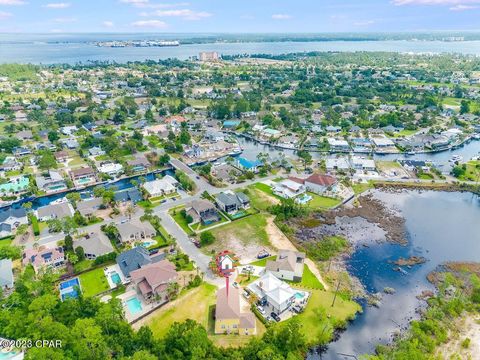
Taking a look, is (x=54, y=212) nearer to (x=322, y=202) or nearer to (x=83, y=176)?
(x=83, y=176)

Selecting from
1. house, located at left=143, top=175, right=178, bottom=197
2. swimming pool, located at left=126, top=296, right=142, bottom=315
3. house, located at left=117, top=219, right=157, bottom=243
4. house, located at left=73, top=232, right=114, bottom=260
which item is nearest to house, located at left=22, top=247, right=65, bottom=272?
house, located at left=73, top=232, right=114, bottom=260

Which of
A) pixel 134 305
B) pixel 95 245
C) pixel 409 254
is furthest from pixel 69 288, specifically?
pixel 409 254

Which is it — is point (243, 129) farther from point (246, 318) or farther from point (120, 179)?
point (246, 318)

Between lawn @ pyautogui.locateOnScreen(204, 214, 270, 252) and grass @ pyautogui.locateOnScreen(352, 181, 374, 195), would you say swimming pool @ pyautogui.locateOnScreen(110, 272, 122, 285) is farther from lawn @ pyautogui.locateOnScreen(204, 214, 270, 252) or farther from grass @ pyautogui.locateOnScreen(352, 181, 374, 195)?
grass @ pyautogui.locateOnScreen(352, 181, 374, 195)

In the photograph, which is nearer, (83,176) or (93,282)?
(93,282)

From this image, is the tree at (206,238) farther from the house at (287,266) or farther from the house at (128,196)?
the house at (128,196)
